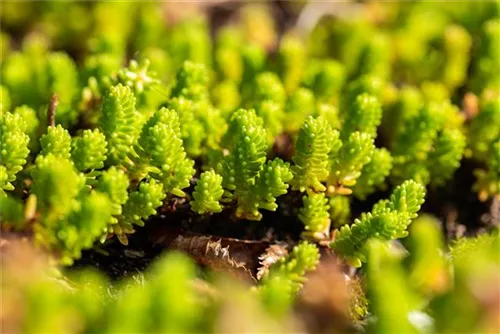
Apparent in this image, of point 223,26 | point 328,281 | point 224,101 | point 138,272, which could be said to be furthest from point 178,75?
point 223,26

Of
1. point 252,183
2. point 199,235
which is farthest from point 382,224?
point 199,235

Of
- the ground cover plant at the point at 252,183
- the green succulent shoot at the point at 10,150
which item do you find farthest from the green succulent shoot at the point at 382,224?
the green succulent shoot at the point at 10,150

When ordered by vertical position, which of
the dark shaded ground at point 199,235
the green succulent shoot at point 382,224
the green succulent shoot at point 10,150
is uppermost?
the green succulent shoot at point 10,150

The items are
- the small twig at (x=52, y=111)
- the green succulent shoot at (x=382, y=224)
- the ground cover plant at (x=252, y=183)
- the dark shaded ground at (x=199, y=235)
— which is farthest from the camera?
the small twig at (x=52, y=111)

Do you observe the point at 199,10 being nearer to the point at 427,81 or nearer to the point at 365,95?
the point at 427,81

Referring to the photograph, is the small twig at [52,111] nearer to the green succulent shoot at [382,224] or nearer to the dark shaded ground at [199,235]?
the dark shaded ground at [199,235]

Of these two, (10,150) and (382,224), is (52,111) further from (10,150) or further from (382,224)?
(382,224)

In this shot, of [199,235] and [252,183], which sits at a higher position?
[252,183]

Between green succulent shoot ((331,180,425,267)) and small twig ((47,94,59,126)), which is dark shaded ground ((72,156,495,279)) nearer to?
green succulent shoot ((331,180,425,267))
